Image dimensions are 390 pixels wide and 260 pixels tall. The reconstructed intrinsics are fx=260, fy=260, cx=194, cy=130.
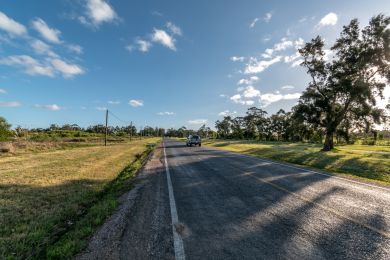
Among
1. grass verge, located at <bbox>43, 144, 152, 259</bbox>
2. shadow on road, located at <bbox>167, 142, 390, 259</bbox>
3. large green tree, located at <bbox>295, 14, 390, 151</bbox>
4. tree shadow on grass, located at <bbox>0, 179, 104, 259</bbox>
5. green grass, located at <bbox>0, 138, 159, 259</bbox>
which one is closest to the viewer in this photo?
shadow on road, located at <bbox>167, 142, 390, 259</bbox>

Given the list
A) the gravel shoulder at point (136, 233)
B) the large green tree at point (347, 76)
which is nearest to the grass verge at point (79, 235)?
the gravel shoulder at point (136, 233)

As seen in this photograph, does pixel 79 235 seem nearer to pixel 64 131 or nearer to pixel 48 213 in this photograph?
pixel 48 213

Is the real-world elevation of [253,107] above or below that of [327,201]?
above

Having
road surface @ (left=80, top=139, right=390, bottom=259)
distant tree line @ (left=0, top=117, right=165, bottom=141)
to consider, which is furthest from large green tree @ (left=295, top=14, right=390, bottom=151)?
distant tree line @ (left=0, top=117, right=165, bottom=141)

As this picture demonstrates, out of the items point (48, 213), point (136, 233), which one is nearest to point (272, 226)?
point (136, 233)

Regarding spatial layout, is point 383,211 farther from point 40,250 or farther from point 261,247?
point 40,250

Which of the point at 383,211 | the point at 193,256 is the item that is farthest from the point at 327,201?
the point at 193,256

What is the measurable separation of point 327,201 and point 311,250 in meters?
3.71

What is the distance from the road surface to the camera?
4.16 meters

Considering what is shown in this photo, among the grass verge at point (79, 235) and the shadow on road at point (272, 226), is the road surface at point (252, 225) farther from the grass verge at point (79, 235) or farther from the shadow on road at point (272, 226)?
the grass verge at point (79, 235)

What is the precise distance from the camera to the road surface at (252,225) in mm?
4164

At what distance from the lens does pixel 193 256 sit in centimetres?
400

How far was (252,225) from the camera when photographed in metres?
5.35

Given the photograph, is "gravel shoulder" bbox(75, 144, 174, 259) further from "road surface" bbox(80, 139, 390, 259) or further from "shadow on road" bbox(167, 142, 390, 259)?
"shadow on road" bbox(167, 142, 390, 259)
